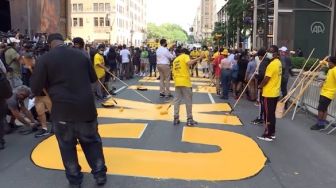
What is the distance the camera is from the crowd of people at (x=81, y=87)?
18.7ft

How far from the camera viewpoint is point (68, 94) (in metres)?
5.70

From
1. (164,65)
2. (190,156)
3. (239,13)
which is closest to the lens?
(190,156)

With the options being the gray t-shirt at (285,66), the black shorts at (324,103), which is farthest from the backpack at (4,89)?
the gray t-shirt at (285,66)

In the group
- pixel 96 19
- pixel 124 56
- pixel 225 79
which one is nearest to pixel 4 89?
pixel 225 79

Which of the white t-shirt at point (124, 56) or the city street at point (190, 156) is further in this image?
the white t-shirt at point (124, 56)

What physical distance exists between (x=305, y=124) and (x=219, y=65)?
19.8 feet

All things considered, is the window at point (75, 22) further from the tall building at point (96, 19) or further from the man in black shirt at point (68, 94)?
the man in black shirt at point (68, 94)

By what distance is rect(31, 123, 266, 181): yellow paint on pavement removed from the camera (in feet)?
22.3

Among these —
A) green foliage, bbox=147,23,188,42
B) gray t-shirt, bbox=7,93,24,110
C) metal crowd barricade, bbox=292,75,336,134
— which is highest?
green foliage, bbox=147,23,188,42

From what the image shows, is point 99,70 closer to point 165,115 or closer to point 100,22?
point 165,115

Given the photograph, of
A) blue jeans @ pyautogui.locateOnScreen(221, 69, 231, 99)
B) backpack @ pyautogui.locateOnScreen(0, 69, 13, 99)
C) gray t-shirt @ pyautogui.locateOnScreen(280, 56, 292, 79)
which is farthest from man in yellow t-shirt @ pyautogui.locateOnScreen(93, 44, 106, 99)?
backpack @ pyautogui.locateOnScreen(0, 69, 13, 99)

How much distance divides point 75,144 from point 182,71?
207 inches

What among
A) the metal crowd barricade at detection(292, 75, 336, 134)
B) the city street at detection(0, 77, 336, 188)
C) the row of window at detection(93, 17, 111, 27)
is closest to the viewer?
the city street at detection(0, 77, 336, 188)

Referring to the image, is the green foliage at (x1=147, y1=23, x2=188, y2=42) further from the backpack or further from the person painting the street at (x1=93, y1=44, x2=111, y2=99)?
the backpack
